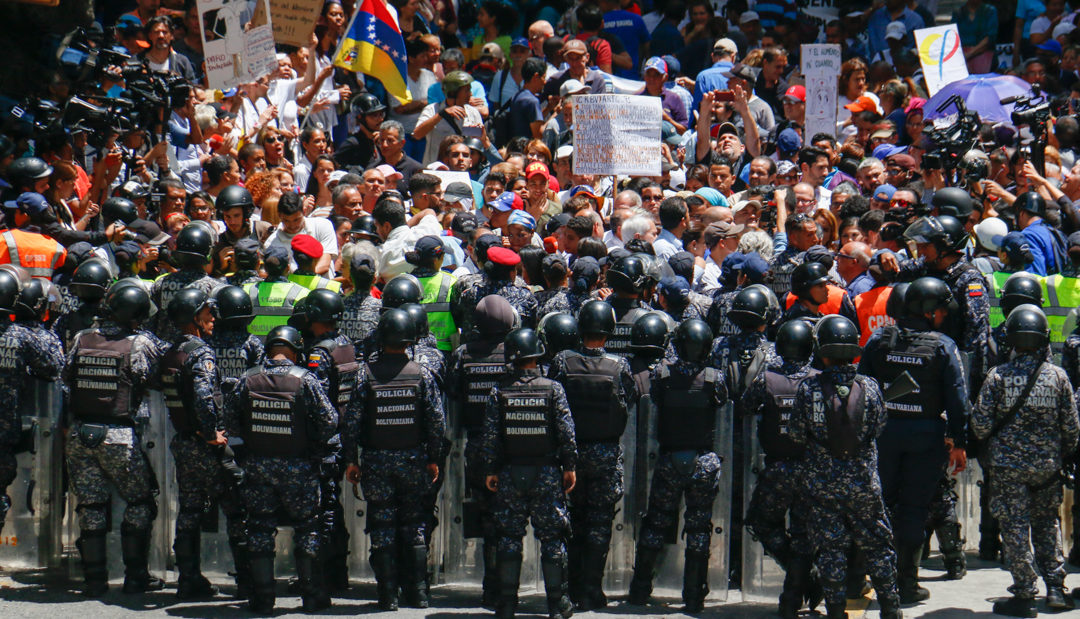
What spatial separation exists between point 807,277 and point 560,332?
1821 mm

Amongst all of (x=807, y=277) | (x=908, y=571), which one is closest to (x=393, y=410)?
(x=807, y=277)

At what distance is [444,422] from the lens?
941 centimetres

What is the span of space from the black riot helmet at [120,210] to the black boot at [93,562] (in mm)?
3080

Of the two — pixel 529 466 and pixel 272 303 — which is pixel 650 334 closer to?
pixel 529 466

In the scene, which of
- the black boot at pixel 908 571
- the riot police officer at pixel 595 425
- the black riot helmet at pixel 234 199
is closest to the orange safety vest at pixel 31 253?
the black riot helmet at pixel 234 199

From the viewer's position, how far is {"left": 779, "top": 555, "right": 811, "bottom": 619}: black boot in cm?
902

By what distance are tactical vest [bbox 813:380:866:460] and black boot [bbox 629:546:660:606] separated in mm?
1494

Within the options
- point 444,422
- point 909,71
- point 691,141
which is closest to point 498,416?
point 444,422

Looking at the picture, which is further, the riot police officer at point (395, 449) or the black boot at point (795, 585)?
the riot police officer at point (395, 449)

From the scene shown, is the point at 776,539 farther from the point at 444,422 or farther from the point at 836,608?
the point at 444,422

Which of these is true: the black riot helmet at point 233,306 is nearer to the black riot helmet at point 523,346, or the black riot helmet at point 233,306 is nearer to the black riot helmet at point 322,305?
the black riot helmet at point 322,305

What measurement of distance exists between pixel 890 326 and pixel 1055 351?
2.35m

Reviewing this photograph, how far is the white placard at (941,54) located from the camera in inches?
658

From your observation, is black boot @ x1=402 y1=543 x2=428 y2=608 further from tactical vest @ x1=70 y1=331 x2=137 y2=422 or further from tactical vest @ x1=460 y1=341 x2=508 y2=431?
tactical vest @ x1=70 y1=331 x2=137 y2=422
